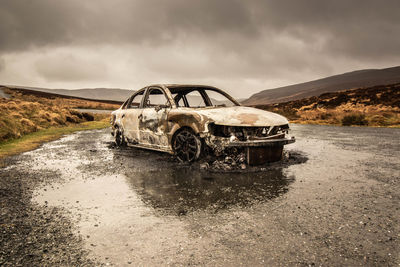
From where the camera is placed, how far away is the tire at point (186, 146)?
5367 mm

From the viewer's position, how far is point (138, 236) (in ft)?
8.21

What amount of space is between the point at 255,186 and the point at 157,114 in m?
3.11

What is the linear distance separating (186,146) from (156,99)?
186 centimetres

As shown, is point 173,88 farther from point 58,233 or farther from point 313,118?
point 313,118

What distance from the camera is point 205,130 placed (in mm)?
5078

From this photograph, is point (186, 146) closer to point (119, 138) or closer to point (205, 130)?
point (205, 130)

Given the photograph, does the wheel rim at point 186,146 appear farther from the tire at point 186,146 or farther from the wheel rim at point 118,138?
the wheel rim at point 118,138

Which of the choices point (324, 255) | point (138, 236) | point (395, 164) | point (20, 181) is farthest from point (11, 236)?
point (395, 164)

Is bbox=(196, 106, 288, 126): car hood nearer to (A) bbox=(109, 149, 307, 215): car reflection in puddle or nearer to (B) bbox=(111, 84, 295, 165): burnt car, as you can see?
(B) bbox=(111, 84, 295, 165): burnt car

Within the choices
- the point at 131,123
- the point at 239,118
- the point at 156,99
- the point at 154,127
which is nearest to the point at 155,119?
the point at 154,127

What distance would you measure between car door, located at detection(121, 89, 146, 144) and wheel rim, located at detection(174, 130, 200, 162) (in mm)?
1638

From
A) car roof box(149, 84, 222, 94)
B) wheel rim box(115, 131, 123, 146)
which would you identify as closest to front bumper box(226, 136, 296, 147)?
car roof box(149, 84, 222, 94)

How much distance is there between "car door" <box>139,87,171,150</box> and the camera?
237 inches

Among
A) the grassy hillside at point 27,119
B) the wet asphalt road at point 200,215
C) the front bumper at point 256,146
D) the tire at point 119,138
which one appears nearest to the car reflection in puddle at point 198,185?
the wet asphalt road at point 200,215
